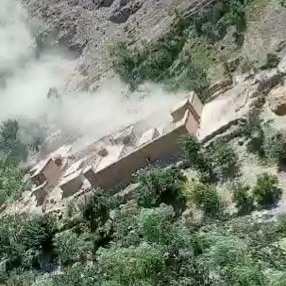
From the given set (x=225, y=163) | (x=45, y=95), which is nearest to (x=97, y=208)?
(x=225, y=163)

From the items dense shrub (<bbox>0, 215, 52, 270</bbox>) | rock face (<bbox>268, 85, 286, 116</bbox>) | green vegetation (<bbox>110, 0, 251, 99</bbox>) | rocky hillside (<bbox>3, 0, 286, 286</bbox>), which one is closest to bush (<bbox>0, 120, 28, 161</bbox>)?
rocky hillside (<bbox>3, 0, 286, 286</bbox>)

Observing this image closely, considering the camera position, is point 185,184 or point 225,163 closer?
point 225,163

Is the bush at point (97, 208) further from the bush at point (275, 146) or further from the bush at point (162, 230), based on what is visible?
the bush at point (275, 146)

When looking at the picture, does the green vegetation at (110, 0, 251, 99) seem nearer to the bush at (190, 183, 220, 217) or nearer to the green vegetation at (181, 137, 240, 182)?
the green vegetation at (181, 137, 240, 182)

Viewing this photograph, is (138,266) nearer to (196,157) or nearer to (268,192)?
(268,192)

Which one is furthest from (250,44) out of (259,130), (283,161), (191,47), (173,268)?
(173,268)

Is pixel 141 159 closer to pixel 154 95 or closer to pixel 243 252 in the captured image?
pixel 154 95
